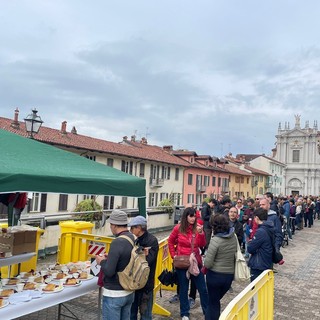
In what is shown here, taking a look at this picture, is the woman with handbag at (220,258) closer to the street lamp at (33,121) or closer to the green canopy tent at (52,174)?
the green canopy tent at (52,174)

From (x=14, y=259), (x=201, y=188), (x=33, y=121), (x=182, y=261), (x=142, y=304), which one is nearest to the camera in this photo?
(x=142, y=304)

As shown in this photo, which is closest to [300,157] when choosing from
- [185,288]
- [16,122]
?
[16,122]

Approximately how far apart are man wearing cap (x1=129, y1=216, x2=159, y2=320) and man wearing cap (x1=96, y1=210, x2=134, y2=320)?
438mm

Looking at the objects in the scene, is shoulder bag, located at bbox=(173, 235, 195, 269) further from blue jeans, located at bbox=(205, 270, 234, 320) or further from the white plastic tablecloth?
the white plastic tablecloth

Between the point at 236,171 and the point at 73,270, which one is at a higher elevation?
the point at 236,171

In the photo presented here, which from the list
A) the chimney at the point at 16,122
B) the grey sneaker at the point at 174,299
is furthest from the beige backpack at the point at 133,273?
the chimney at the point at 16,122

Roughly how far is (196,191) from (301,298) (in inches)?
1499

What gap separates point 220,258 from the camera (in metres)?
4.47

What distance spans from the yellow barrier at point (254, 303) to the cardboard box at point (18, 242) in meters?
3.84

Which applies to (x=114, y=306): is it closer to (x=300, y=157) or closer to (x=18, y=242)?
(x=18, y=242)

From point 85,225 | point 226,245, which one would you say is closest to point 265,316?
point 226,245

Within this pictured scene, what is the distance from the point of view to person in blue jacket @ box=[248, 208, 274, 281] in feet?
17.6

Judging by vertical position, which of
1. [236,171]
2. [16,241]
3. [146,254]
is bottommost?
[16,241]

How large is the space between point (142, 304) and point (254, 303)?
1.52 meters
